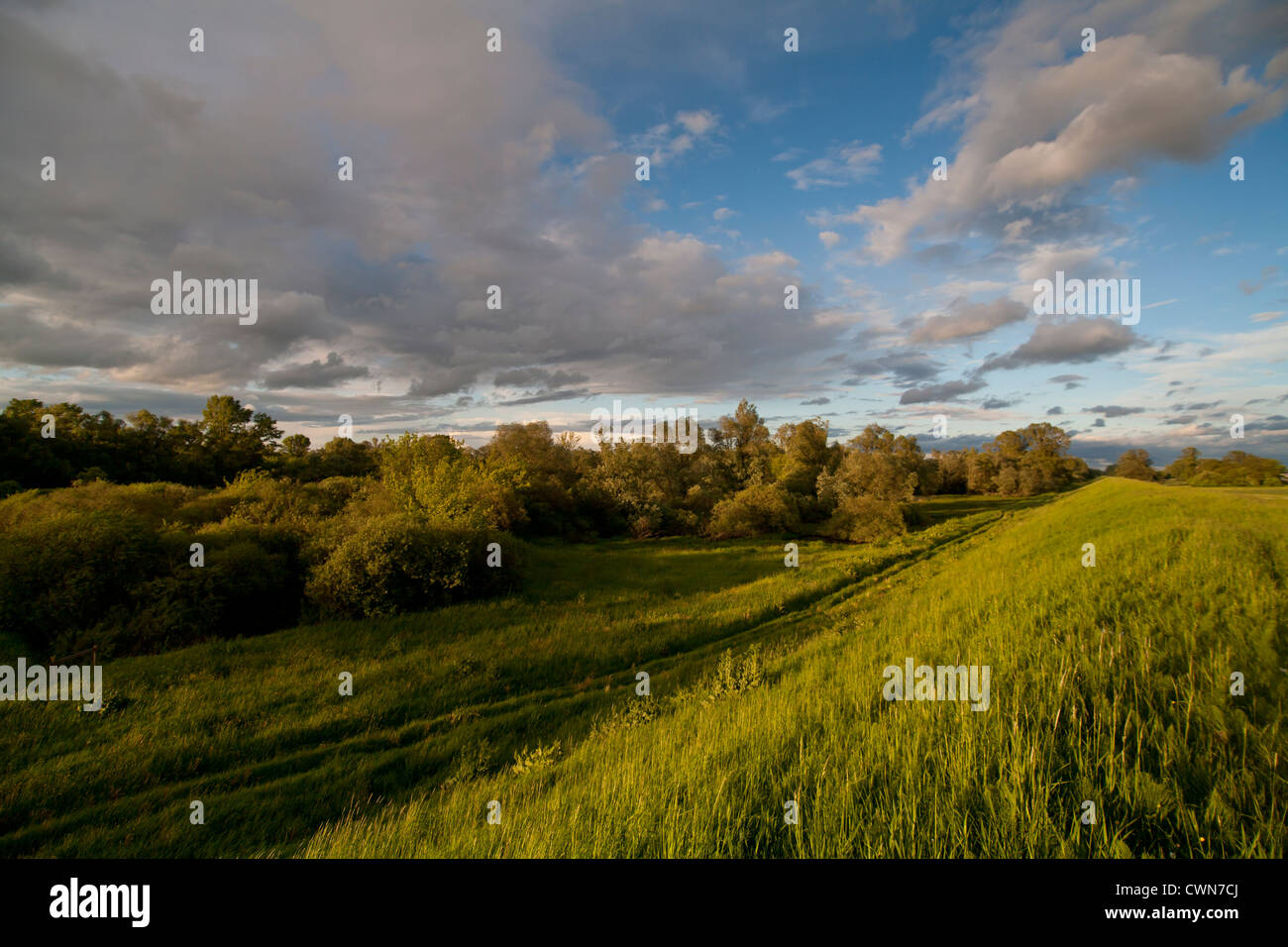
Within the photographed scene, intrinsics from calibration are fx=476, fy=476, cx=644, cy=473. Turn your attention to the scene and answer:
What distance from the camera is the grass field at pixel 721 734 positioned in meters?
3.29

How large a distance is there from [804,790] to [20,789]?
1080cm

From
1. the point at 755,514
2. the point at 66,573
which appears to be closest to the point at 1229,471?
the point at 755,514

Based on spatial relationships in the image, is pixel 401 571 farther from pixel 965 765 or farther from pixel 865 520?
pixel 865 520

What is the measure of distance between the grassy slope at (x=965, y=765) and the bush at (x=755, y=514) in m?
35.3

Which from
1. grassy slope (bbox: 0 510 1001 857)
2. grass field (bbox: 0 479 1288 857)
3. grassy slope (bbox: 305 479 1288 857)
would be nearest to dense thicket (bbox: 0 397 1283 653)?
grassy slope (bbox: 0 510 1001 857)

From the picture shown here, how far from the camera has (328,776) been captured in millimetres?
7570

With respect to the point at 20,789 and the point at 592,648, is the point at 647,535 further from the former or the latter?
the point at 20,789

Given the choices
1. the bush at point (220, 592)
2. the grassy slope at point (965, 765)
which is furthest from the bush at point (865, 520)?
the bush at point (220, 592)

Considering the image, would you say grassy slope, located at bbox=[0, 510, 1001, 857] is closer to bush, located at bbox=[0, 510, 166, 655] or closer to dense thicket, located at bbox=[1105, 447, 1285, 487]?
bush, located at bbox=[0, 510, 166, 655]

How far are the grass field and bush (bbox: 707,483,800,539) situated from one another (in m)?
27.0

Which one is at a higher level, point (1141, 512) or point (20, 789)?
point (1141, 512)

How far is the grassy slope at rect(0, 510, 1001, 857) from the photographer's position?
6484 millimetres

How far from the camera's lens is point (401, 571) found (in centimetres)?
1719

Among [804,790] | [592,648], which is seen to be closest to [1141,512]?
[592,648]
